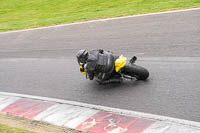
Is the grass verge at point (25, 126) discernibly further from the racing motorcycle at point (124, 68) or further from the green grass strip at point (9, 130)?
the racing motorcycle at point (124, 68)

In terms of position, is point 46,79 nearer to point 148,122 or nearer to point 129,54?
point 129,54

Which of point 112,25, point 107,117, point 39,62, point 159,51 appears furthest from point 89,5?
point 107,117

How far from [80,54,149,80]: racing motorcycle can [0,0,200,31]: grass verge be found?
7092mm

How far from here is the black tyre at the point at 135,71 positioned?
6.11 metres

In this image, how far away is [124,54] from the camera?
8.70 meters

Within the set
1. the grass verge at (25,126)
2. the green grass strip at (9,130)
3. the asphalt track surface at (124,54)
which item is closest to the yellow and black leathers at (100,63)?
the asphalt track surface at (124,54)

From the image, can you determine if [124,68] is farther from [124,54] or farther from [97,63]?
[124,54]

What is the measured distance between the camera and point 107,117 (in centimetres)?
524

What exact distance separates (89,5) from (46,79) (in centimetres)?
1133

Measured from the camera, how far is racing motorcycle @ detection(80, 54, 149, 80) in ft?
19.7

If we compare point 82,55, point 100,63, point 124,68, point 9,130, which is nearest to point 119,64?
point 124,68

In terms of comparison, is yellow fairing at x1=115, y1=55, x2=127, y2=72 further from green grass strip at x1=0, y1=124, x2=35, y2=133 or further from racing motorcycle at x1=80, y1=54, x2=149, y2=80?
green grass strip at x1=0, y1=124, x2=35, y2=133

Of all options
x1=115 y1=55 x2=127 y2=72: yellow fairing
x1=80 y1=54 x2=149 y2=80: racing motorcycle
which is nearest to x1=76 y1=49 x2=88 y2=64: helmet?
x1=80 y1=54 x2=149 y2=80: racing motorcycle

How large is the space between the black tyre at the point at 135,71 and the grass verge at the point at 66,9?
23.1 ft
